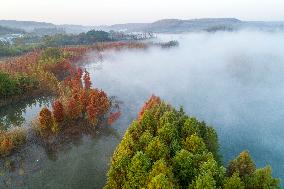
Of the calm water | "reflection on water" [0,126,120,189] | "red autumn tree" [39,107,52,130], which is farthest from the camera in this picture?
"red autumn tree" [39,107,52,130]

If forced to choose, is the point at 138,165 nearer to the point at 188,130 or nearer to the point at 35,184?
the point at 188,130

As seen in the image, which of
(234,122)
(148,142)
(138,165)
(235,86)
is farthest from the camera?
(235,86)

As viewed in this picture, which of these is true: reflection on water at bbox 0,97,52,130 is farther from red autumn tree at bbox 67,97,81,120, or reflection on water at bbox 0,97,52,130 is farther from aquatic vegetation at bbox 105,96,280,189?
aquatic vegetation at bbox 105,96,280,189

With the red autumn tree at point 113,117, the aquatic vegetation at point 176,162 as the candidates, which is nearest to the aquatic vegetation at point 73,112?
the red autumn tree at point 113,117

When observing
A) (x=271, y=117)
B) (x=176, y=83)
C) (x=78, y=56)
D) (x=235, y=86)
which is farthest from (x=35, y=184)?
(x=78, y=56)

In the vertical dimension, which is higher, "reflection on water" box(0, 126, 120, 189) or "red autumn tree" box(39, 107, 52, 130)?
"red autumn tree" box(39, 107, 52, 130)

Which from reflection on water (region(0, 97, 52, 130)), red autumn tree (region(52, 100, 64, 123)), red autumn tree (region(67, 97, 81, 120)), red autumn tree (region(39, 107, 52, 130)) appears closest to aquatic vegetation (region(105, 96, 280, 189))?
red autumn tree (region(39, 107, 52, 130))

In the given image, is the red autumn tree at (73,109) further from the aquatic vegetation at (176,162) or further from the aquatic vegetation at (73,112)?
the aquatic vegetation at (176,162)
